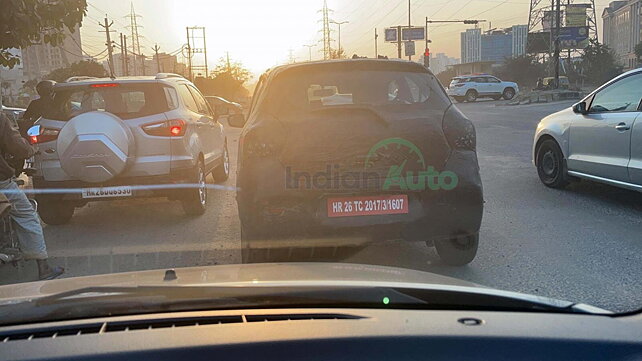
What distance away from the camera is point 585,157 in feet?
24.0

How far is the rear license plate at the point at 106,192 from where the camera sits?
20.5ft

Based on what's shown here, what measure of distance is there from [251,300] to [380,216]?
2.22 meters

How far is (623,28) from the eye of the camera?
206 ft

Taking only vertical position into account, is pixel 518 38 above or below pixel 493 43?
above

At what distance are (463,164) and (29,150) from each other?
3.50 m

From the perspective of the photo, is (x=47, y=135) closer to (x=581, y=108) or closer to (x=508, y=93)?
(x=581, y=108)

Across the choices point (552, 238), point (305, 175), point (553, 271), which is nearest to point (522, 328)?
point (305, 175)

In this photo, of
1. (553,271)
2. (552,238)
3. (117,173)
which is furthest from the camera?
(117,173)

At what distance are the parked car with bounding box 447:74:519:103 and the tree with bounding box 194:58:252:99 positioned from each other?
26599mm

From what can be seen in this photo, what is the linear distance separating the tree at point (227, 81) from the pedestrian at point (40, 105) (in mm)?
50351

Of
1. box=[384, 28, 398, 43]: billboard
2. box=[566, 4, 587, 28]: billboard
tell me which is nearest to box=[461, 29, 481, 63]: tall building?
box=[384, 28, 398, 43]: billboard

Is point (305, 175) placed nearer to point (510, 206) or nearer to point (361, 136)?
point (361, 136)

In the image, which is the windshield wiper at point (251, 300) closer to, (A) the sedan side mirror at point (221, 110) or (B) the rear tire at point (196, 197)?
(B) the rear tire at point (196, 197)

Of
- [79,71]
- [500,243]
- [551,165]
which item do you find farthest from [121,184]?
[79,71]
